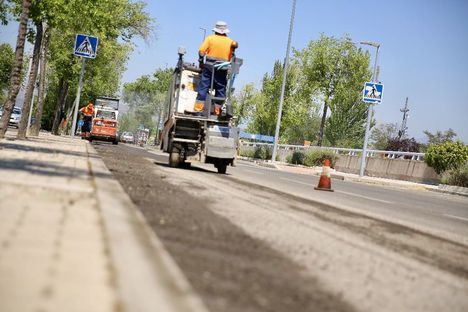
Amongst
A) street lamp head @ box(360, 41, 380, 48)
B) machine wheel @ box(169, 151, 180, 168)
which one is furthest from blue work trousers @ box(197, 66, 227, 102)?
street lamp head @ box(360, 41, 380, 48)

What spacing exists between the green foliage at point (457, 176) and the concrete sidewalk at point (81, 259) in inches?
942

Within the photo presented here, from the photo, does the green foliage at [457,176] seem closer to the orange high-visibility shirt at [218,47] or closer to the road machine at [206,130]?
the road machine at [206,130]

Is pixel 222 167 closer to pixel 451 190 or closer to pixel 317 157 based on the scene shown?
pixel 451 190

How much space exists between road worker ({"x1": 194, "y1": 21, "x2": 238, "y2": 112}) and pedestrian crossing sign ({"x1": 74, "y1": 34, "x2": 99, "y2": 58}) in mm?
9146

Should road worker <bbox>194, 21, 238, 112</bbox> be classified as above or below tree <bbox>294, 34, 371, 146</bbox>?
below

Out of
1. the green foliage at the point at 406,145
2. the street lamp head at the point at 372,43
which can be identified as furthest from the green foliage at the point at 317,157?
the green foliage at the point at 406,145

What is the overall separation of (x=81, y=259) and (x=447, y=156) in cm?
2695

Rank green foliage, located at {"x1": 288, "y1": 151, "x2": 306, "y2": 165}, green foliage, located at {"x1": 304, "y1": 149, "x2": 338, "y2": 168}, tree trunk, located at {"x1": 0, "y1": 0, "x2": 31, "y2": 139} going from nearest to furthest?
tree trunk, located at {"x1": 0, "y1": 0, "x2": 31, "y2": 139}
green foliage, located at {"x1": 304, "y1": 149, "x2": 338, "y2": 168}
green foliage, located at {"x1": 288, "y1": 151, "x2": 306, "y2": 165}

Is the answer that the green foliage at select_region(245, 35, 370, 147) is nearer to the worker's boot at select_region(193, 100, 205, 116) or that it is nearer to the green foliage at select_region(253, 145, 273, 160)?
the green foliage at select_region(253, 145, 273, 160)

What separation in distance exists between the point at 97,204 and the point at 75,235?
1420 mm

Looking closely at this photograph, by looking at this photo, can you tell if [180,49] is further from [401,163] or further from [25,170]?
Answer: [401,163]

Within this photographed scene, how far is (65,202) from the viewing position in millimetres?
5359

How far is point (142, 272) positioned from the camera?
313cm

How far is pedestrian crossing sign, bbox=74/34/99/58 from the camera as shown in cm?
2356
